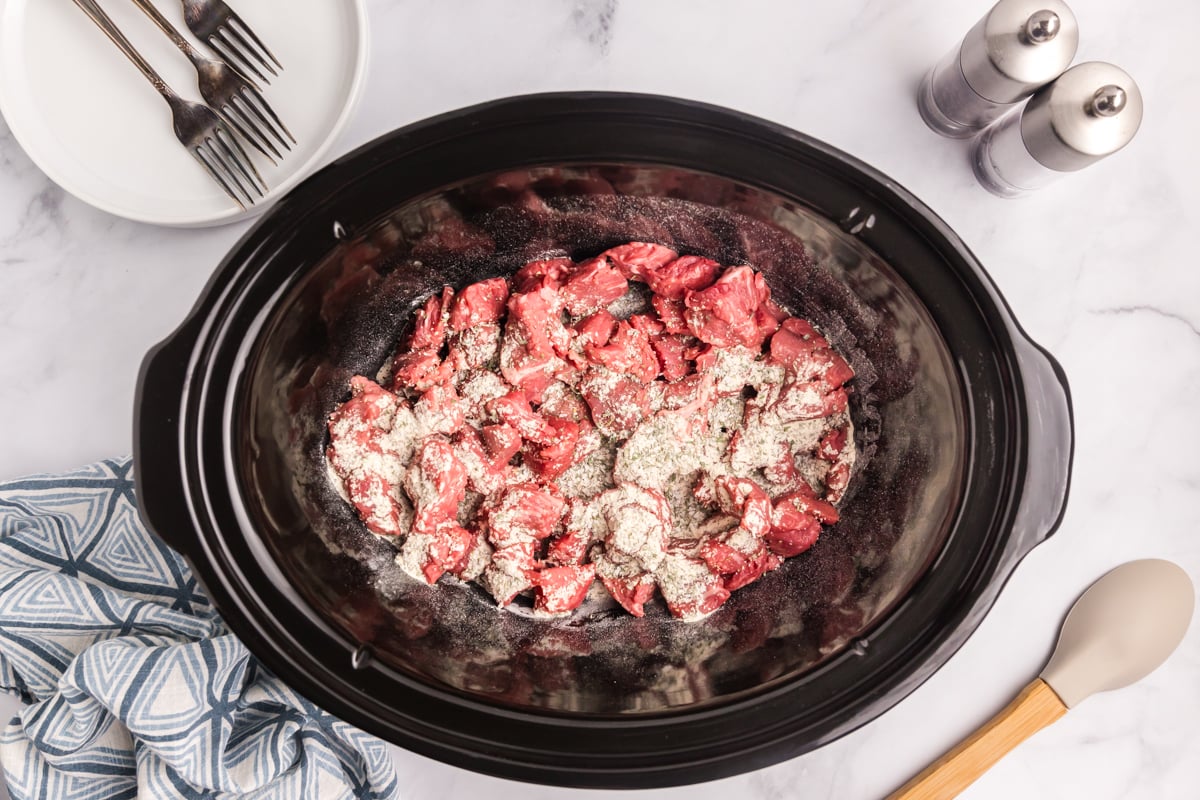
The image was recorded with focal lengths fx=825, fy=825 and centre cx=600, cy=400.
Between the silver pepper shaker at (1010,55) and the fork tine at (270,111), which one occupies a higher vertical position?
the fork tine at (270,111)

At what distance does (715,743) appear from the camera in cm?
131

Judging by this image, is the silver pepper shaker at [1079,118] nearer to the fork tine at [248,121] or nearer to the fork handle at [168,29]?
the fork tine at [248,121]

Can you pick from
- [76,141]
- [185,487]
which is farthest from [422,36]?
[185,487]

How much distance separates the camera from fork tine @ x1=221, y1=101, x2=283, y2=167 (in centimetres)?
153

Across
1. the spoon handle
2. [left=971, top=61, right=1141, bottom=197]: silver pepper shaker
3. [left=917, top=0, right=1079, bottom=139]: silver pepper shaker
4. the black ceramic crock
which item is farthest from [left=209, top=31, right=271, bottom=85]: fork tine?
the spoon handle

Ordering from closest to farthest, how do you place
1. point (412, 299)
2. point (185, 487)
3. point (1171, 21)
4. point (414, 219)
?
point (185, 487), point (414, 219), point (412, 299), point (1171, 21)

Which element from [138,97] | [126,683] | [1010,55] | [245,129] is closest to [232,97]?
[245,129]

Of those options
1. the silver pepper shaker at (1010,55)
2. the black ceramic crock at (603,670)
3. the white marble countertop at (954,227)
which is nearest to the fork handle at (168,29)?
the white marble countertop at (954,227)

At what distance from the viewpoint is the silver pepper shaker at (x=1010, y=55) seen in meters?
1.43

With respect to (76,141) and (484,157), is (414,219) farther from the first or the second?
(76,141)

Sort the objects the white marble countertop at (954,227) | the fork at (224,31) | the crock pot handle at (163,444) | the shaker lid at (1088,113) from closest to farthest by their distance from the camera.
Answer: the crock pot handle at (163,444) → the shaker lid at (1088,113) → the fork at (224,31) → the white marble countertop at (954,227)

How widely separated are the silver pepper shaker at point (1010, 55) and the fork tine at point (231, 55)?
132 cm

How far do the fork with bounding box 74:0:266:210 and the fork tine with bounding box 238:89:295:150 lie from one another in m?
0.06

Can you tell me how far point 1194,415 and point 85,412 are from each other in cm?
233
